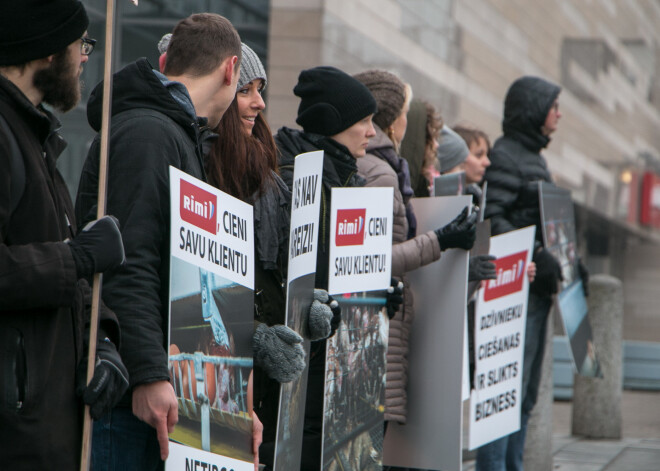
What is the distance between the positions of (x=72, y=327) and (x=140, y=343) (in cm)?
27

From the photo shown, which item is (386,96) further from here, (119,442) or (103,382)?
(103,382)

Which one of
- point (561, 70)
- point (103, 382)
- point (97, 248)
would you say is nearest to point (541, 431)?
point (103, 382)

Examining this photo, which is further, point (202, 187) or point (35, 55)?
point (202, 187)

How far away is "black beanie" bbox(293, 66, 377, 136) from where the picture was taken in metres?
4.23

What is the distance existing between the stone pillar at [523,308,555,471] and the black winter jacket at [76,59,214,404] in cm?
407

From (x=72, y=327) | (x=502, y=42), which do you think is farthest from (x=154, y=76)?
(x=502, y=42)

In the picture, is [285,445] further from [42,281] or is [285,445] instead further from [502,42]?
[502,42]

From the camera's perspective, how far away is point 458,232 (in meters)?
4.69

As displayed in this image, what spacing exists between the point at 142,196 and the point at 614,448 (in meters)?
6.26

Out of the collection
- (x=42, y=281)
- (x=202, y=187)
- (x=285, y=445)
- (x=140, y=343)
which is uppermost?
(x=202, y=187)

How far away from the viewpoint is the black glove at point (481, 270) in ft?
16.6

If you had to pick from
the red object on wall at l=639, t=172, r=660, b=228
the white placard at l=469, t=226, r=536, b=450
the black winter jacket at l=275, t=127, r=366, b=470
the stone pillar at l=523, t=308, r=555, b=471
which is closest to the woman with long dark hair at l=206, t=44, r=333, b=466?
the black winter jacket at l=275, t=127, r=366, b=470

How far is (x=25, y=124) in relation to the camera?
97.3 inches

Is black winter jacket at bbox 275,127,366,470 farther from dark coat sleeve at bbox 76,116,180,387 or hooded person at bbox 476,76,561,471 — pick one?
hooded person at bbox 476,76,561,471
